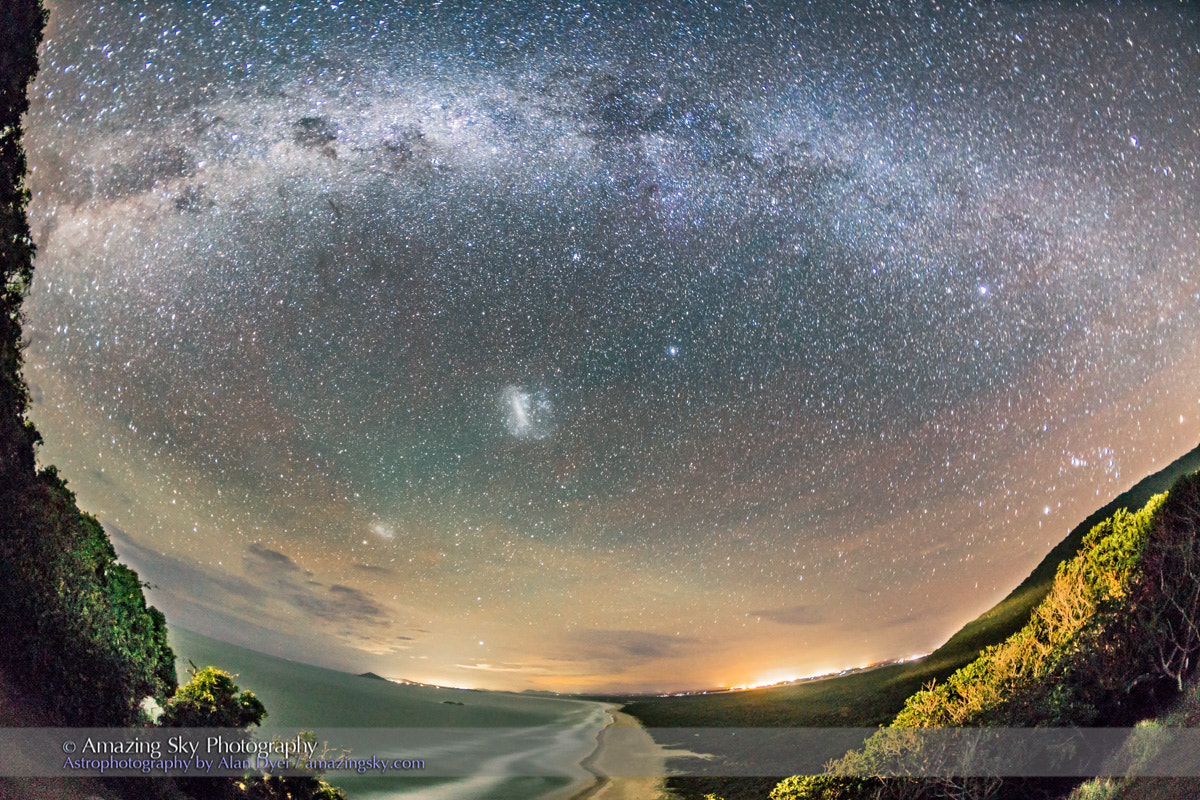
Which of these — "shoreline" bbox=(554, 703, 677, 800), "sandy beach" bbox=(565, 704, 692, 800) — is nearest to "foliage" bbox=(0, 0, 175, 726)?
"shoreline" bbox=(554, 703, 677, 800)

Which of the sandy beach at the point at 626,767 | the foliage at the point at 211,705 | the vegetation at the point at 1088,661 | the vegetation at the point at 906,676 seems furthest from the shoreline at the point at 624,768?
the foliage at the point at 211,705

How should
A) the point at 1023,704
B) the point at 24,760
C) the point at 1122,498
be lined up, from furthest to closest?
the point at 1122,498 → the point at 1023,704 → the point at 24,760

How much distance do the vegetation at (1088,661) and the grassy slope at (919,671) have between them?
1020 mm

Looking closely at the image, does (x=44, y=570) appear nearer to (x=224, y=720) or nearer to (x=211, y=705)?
(x=211, y=705)

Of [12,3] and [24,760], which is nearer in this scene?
[24,760]

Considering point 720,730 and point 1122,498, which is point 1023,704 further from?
point 720,730

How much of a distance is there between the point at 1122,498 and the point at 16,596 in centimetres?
2029

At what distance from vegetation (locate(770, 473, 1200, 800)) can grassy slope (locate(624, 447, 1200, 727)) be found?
102 centimetres

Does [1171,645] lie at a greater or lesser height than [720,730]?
greater

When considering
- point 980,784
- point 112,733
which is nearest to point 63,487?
point 112,733

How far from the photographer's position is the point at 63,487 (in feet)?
29.8

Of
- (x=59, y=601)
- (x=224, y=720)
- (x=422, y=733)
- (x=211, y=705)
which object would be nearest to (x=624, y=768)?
(x=224, y=720)

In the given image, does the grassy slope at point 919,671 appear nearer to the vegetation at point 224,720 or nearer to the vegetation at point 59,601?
the vegetation at point 224,720

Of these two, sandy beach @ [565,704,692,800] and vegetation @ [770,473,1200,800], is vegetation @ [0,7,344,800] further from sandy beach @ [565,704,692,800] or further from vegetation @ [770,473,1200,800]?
vegetation @ [770,473,1200,800]
